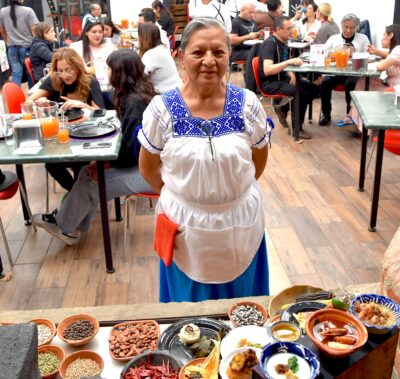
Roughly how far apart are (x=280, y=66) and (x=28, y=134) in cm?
334

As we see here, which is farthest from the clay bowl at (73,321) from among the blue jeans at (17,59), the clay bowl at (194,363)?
the blue jeans at (17,59)

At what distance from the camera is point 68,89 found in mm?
4305

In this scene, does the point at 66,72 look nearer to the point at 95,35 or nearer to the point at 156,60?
the point at 156,60

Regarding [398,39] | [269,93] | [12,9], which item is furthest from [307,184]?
[12,9]

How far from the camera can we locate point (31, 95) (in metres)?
4.46

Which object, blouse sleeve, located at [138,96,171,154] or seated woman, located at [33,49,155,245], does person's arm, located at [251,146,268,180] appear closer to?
blouse sleeve, located at [138,96,171,154]

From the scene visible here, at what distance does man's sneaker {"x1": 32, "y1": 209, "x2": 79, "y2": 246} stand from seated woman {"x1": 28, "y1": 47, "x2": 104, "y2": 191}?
43 cm

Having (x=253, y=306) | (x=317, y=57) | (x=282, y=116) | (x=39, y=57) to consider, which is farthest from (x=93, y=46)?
(x=253, y=306)

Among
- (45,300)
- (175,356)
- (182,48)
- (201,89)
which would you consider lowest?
(45,300)

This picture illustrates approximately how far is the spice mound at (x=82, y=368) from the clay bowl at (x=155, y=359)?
0.12 meters

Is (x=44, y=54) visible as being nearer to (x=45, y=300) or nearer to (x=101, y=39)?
(x=101, y=39)

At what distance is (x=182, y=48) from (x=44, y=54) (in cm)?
483

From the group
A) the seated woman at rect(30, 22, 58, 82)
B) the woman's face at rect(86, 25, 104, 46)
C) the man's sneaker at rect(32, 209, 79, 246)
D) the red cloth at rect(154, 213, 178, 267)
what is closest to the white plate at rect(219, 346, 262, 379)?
the red cloth at rect(154, 213, 178, 267)

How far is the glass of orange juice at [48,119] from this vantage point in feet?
11.4
